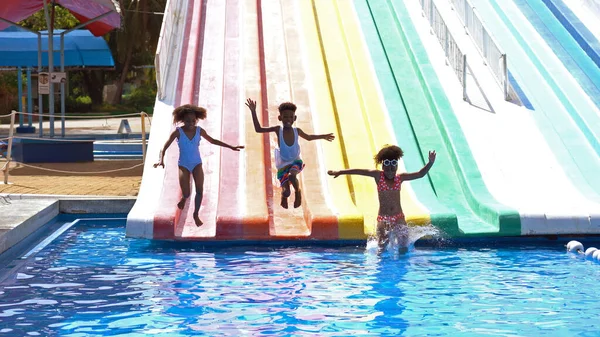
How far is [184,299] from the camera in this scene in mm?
7348

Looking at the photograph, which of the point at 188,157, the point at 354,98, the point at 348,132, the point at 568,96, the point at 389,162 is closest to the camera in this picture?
the point at 389,162

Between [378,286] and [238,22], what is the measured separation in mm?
9142

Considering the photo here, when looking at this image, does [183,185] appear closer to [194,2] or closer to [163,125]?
[163,125]

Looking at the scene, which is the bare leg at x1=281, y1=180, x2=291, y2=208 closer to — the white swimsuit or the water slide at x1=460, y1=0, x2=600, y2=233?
the white swimsuit

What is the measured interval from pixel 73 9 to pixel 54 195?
8171 millimetres

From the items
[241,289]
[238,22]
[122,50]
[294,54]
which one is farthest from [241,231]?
[122,50]

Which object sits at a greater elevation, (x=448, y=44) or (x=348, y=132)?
(x=448, y=44)

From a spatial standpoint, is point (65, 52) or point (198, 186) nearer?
point (198, 186)

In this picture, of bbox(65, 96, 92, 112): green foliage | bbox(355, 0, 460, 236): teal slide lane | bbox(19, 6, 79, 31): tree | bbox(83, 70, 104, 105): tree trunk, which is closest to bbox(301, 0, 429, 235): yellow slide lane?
bbox(355, 0, 460, 236): teal slide lane

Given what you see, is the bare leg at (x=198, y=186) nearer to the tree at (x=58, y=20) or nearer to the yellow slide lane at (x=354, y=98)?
the yellow slide lane at (x=354, y=98)

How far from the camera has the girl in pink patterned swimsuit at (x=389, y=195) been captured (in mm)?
9398

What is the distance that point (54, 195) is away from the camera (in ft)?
39.6

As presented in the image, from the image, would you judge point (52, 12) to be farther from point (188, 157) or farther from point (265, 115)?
point (188, 157)

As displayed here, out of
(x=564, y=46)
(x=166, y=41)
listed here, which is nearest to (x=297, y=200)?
(x=166, y=41)
